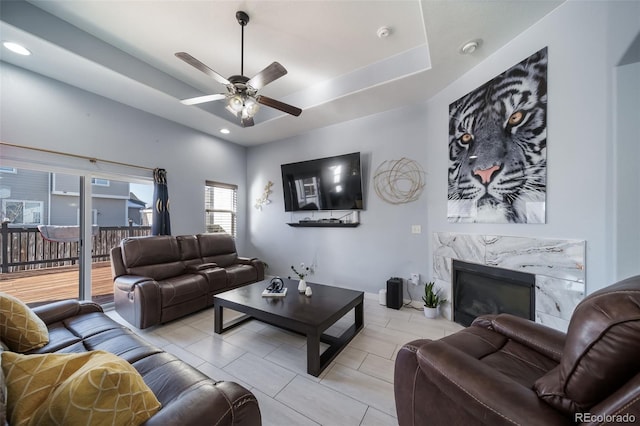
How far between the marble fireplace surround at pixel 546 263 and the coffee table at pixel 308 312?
4.71 ft

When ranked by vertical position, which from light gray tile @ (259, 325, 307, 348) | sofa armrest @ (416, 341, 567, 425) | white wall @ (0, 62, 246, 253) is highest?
white wall @ (0, 62, 246, 253)

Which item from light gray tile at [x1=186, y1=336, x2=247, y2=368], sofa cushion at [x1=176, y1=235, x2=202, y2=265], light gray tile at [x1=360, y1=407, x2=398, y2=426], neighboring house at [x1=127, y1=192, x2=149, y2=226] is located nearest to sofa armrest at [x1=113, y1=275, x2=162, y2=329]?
light gray tile at [x1=186, y1=336, x2=247, y2=368]

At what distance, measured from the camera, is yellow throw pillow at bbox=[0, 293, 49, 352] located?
52.2 inches

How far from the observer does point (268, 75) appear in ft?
6.95

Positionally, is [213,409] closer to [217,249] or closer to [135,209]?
[217,249]

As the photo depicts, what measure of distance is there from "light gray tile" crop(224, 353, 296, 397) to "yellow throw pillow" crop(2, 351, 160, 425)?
1159mm

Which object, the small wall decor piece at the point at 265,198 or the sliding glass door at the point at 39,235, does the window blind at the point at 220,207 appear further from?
the sliding glass door at the point at 39,235

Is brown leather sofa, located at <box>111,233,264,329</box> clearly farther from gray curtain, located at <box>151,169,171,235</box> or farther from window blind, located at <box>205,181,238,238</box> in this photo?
window blind, located at <box>205,181,238,238</box>

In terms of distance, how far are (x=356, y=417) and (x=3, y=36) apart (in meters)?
4.42

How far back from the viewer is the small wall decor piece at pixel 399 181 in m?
3.35

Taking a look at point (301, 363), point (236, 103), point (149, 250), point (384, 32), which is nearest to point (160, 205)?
point (149, 250)

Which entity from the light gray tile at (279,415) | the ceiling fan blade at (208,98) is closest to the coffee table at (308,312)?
the light gray tile at (279,415)

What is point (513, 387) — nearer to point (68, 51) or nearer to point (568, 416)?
point (568, 416)

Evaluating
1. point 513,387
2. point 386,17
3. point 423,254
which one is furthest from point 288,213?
point 513,387
